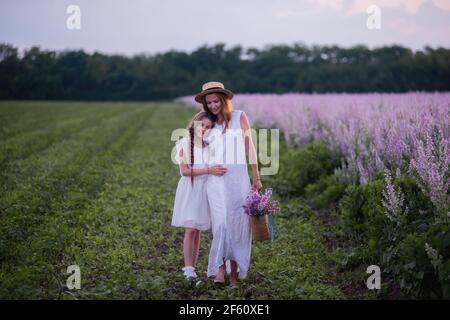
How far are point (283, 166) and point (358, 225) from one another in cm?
498

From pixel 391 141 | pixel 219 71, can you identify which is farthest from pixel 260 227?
pixel 219 71

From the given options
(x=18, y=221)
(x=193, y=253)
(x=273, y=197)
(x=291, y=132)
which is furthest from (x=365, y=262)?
(x=291, y=132)

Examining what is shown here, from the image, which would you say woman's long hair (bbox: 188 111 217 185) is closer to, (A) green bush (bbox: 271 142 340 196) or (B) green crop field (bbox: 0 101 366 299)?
(B) green crop field (bbox: 0 101 366 299)

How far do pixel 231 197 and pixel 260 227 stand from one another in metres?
0.43

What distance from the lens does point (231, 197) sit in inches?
204

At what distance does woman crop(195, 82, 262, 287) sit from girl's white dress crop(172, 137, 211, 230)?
115 millimetres

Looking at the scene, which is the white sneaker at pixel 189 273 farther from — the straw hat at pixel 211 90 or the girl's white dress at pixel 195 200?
the straw hat at pixel 211 90

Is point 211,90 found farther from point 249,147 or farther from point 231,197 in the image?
point 231,197

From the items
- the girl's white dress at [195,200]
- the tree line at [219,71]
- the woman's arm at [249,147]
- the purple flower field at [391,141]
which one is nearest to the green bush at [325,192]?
the purple flower field at [391,141]

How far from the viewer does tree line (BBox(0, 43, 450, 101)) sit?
85.7 ft

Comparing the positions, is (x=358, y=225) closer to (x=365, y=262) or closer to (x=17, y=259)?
(x=365, y=262)

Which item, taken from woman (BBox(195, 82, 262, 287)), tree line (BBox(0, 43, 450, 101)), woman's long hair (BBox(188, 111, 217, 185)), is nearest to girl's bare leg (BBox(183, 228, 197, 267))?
woman (BBox(195, 82, 262, 287))

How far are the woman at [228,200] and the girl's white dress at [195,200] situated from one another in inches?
4.5

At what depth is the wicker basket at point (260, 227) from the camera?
5020mm
